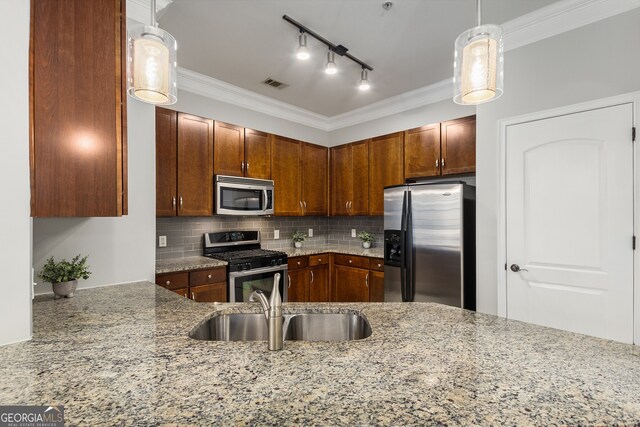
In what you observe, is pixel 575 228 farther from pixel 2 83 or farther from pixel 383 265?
pixel 2 83

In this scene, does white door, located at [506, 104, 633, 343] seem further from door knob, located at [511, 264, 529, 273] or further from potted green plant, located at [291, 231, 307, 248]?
potted green plant, located at [291, 231, 307, 248]

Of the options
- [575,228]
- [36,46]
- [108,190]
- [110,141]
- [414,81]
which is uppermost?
[414,81]

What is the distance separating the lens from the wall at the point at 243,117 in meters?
3.30

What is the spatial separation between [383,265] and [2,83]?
3213 millimetres

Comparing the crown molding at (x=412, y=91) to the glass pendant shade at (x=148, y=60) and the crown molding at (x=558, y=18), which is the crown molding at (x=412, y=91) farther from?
the glass pendant shade at (x=148, y=60)

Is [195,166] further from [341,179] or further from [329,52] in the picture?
[341,179]

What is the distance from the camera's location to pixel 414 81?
134 inches

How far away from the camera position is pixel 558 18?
219 centimetres

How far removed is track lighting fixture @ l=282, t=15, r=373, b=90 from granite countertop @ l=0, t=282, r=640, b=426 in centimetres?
203

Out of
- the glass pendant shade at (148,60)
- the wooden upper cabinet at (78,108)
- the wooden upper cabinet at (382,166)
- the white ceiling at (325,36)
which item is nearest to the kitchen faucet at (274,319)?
the glass pendant shade at (148,60)

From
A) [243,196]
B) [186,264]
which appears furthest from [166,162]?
[186,264]

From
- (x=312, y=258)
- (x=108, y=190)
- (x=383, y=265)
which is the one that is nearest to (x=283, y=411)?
(x=108, y=190)

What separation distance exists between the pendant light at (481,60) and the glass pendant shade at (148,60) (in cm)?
105

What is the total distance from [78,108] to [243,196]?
215 cm
